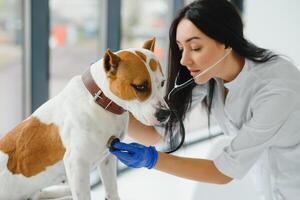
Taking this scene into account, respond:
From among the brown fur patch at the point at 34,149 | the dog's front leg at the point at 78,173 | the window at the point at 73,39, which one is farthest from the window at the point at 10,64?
the dog's front leg at the point at 78,173

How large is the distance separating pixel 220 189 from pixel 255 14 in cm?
171

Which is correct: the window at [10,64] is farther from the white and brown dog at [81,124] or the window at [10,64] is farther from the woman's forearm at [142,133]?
the white and brown dog at [81,124]

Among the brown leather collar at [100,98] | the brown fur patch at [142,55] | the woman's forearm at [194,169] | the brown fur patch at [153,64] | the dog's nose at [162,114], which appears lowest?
the woman's forearm at [194,169]

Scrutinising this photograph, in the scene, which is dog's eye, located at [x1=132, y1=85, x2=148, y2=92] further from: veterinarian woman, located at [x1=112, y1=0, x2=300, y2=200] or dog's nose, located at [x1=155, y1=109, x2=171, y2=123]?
veterinarian woman, located at [x1=112, y1=0, x2=300, y2=200]

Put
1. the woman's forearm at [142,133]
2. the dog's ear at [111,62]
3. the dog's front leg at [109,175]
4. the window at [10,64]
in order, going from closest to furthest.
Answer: the dog's ear at [111,62] → the dog's front leg at [109,175] → the woman's forearm at [142,133] → the window at [10,64]

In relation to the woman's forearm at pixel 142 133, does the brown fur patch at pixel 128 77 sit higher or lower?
higher

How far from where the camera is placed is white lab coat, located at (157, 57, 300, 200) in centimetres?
118

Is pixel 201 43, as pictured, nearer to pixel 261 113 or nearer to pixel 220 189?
pixel 261 113

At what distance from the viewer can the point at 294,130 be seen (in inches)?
49.9

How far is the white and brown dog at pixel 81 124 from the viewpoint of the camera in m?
0.94

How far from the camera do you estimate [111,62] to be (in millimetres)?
921

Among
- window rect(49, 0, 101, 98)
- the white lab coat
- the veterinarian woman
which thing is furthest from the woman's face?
window rect(49, 0, 101, 98)

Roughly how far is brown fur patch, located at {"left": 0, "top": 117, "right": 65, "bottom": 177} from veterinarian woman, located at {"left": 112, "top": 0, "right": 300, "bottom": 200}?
0.54ft

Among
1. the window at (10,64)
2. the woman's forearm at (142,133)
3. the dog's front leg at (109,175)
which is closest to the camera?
the dog's front leg at (109,175)
